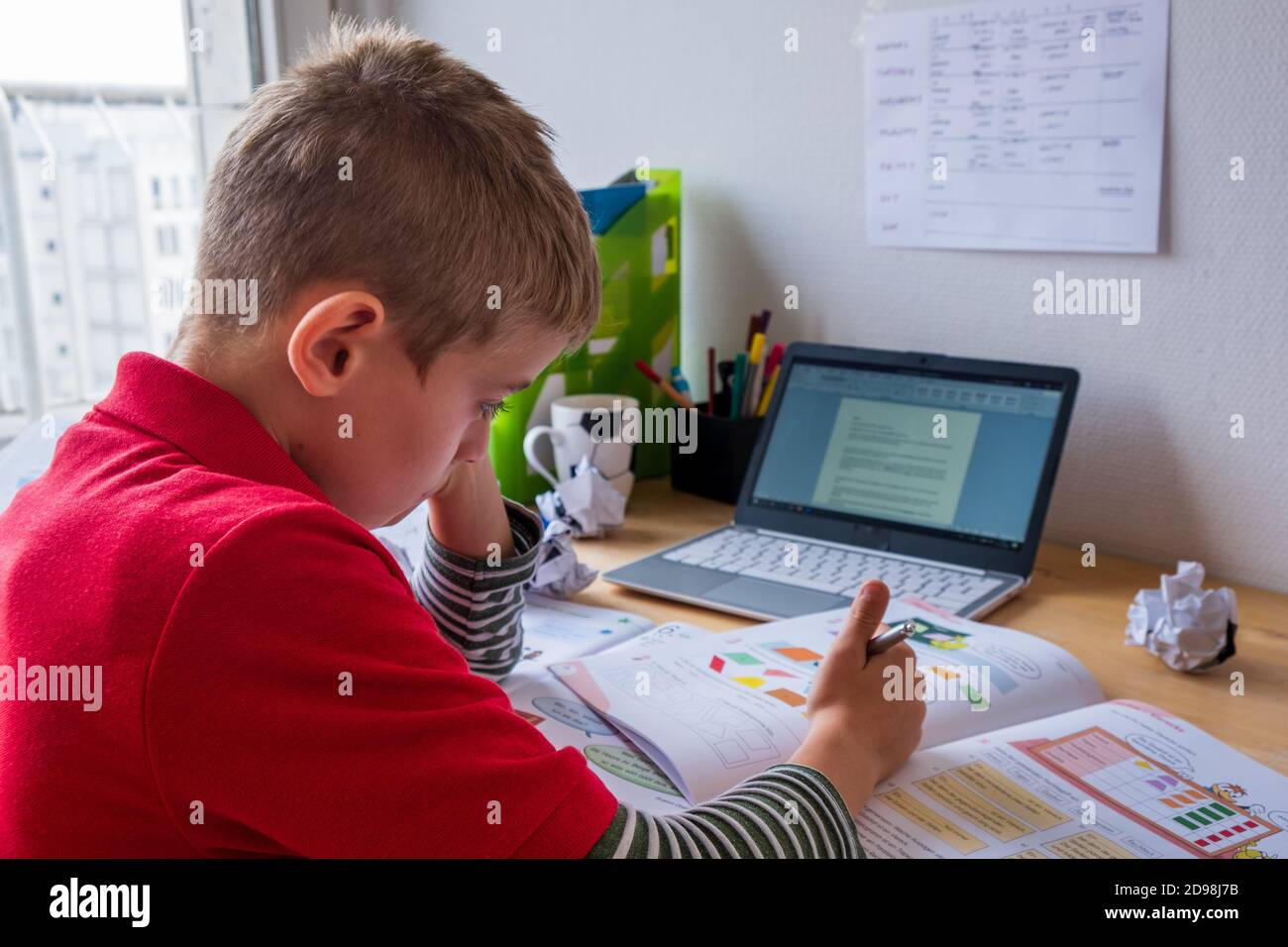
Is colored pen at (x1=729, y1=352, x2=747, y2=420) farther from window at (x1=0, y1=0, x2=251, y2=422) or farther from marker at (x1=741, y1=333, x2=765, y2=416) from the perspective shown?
window at (x1=0, y1=0, x2=251, y2=422)

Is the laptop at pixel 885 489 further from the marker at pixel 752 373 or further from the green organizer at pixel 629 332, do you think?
the green organizer at pixel 629 332

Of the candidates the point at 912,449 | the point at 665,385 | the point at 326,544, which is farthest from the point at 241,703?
the point at 665,385

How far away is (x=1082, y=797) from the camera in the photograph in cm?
73

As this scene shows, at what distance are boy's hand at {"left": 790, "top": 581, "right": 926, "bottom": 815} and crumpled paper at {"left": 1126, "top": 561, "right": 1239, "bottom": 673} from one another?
0.76 feet

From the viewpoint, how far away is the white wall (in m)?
1.08

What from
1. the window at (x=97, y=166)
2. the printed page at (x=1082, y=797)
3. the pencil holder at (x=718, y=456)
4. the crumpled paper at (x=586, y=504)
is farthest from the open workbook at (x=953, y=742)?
the window at (x=97, y=166)

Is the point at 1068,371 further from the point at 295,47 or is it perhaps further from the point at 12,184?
the point at 12,184

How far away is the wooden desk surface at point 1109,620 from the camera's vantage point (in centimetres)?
86

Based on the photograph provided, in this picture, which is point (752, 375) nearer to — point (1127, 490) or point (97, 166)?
point (1127, 490)

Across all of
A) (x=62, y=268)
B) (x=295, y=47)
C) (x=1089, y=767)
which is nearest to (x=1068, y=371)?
(x=1089, y=767)

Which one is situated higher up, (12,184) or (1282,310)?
(12,184)

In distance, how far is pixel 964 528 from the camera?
1.14 m

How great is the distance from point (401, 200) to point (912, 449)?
2.31ft
